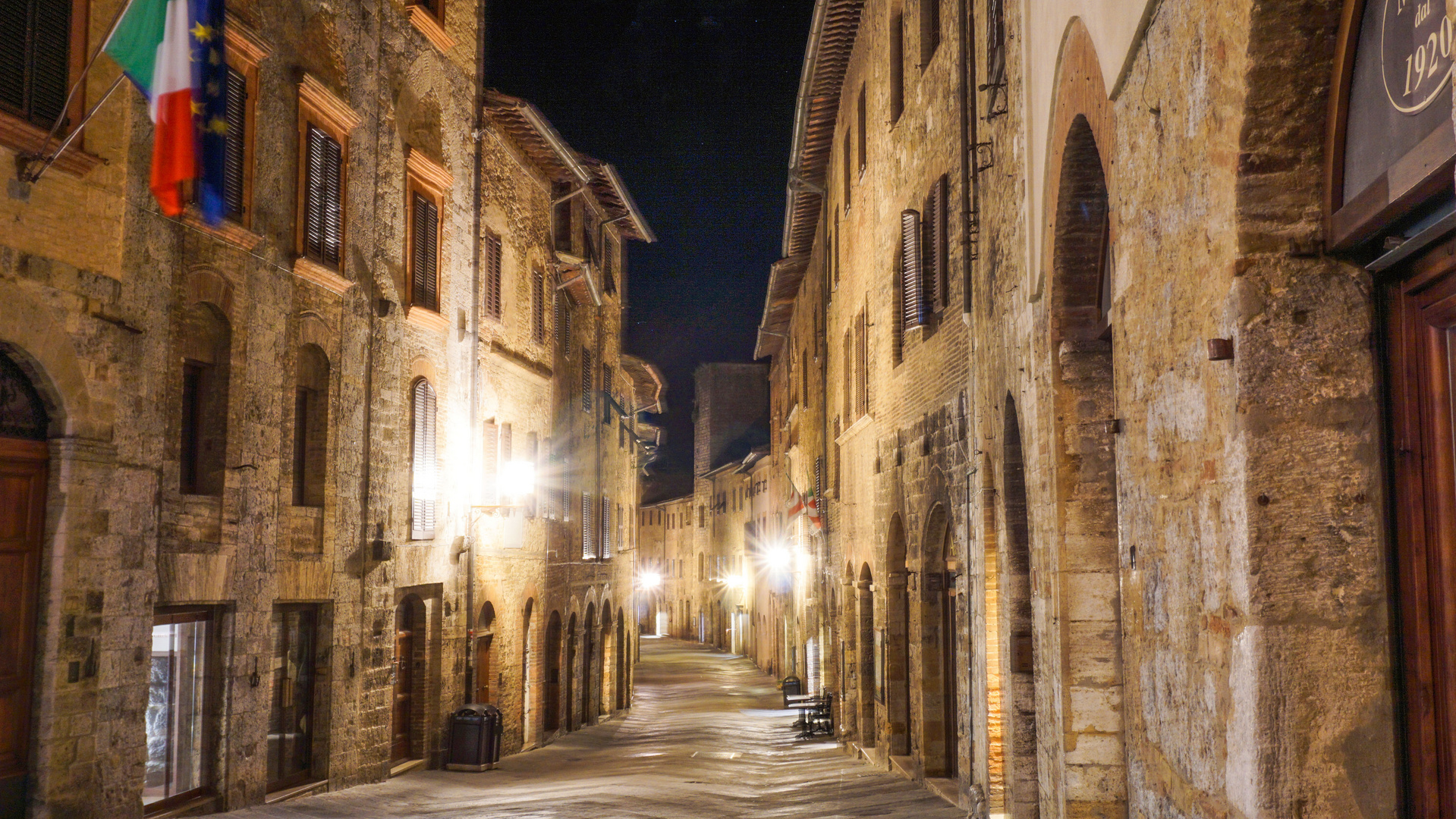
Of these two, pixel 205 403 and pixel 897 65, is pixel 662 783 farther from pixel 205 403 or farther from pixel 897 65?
pixel 897 65

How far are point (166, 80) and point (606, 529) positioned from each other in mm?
20044

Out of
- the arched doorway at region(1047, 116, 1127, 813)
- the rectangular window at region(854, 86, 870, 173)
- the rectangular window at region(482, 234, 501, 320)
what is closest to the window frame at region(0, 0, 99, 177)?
the arched doorway at region(1047, 116, 1127, 813)

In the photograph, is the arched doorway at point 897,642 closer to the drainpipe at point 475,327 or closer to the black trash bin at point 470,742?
the black trash bin at point 470,742

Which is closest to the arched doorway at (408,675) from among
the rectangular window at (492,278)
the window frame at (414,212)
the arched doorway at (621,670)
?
the window frame at (414,212)

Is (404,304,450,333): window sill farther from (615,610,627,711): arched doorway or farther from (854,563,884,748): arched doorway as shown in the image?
(615,610,627,711): arched doorway

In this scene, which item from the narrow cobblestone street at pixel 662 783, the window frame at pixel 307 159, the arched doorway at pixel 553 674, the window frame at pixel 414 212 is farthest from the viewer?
the arched doorway at pixel 553 674

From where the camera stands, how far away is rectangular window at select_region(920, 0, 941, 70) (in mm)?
12062

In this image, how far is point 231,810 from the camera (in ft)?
33.9

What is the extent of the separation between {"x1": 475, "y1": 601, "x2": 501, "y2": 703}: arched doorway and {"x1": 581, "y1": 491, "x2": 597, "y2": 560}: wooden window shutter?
263 inches

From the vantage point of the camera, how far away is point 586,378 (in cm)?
2542

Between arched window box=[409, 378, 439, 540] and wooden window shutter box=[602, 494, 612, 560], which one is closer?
arched window box=[409, 378, 439, 540]

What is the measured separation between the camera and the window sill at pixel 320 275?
38.7ft

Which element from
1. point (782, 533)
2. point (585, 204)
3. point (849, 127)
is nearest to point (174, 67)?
point (849, 127)

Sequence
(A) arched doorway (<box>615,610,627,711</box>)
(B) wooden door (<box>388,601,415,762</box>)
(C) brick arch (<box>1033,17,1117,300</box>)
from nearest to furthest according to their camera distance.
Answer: (C) brick arch (<box>1033,17,1117,300</box>)
(B) wooden door (<box>388,601,415,762</box>)
(A) arched doorway (<box>615,610,627,711</box>)
